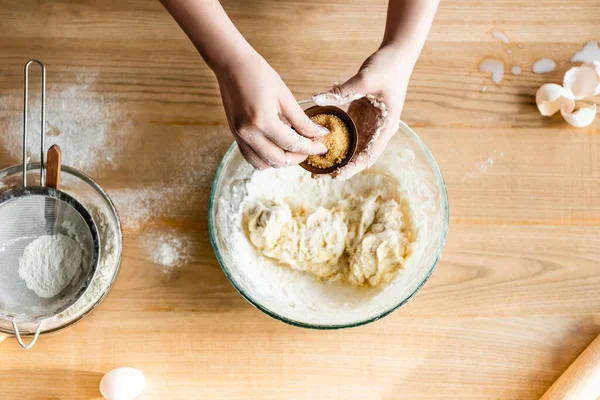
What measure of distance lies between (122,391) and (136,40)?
2.51ft

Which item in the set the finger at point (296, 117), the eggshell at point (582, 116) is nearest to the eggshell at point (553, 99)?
the eggshell at point (582, 116)

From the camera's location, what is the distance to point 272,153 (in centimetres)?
98

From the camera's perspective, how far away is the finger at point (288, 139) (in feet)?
3.12

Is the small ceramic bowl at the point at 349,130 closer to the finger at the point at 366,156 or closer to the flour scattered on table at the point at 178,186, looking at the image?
the finger at the point at 366,156

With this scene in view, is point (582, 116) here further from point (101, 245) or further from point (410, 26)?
point (101, 245)

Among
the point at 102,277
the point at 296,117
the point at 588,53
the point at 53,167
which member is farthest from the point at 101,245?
the point at 588,53

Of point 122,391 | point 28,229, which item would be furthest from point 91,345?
point 28,229

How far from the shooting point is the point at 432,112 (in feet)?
4.32

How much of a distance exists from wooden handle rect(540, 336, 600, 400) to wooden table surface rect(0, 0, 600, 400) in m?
0.05

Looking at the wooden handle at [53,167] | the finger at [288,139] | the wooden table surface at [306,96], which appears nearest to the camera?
the finger at [288,139]

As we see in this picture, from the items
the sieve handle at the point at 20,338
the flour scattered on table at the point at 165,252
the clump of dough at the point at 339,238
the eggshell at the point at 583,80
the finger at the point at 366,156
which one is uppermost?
the finger at the point at 366,156

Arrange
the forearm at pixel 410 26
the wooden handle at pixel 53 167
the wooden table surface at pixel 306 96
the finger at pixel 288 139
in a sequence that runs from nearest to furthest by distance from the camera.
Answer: the finger at pixel 288 139 → the forearm at pixel 410 26 → the wooden handle at pixel 53 167 → the wooden table surface at pixel 306 96

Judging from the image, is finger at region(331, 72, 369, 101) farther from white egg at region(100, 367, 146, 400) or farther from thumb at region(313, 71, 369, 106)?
white egg at region(100, 367, 146, 400)

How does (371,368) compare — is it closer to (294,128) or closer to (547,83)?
(294,128)
